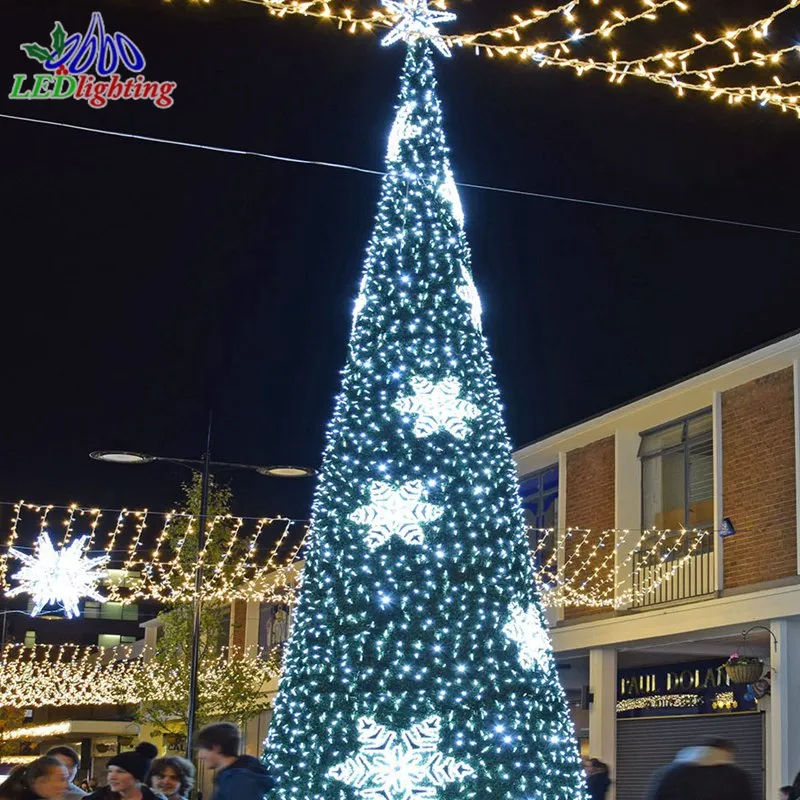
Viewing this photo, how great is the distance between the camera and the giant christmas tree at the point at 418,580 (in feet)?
30.7

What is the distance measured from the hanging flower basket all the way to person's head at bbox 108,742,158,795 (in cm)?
1126

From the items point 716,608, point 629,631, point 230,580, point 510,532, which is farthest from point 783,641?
point 230,580

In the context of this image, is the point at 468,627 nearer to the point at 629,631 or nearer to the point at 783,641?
the point at 783,641

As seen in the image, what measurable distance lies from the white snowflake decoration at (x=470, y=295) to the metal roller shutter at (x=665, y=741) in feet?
34.5

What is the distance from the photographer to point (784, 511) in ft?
55.9

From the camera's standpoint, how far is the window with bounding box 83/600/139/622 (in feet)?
297

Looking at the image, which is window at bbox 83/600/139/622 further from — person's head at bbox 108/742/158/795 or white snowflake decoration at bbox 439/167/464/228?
person's head at bbox 108/742/158/795

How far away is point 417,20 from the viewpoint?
1078 centimetres

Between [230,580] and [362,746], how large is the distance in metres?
16.9

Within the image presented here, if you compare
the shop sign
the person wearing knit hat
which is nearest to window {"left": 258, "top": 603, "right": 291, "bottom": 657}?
the shop sign

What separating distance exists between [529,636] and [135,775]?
10.8 feet

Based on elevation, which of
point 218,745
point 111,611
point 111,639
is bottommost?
point 218,745

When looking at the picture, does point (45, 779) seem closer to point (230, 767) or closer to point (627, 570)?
point (230, 767)

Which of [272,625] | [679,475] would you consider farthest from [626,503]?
[272,625]
